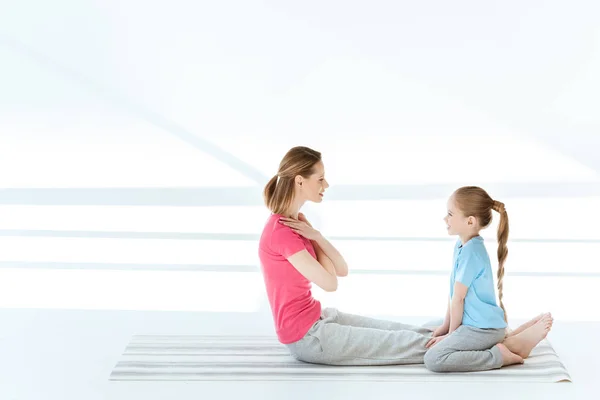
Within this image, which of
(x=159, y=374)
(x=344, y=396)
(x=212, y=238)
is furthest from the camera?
(x=212, y=238)

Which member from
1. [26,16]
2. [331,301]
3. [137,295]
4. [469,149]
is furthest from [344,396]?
[26,16]

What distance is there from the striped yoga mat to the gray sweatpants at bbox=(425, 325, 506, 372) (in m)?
0.04

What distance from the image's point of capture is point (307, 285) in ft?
13.2

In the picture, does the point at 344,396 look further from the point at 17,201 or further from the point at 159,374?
the point at 17,201

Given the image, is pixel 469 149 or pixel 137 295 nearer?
pixel 137 295

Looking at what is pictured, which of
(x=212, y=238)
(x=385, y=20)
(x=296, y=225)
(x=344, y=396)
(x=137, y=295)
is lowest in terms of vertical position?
(x=344, y=396)

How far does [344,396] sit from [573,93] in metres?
4.18

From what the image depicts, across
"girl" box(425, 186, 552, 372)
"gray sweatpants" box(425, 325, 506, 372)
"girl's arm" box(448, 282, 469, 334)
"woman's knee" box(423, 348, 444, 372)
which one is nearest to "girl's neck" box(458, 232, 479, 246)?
"girl" box(425, 186, 552, 372)

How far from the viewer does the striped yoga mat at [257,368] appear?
3781mm

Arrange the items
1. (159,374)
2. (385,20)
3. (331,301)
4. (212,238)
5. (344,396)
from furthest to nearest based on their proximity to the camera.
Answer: (385,20) < (212,238) < (331,301) < (159,374) < (344,396)

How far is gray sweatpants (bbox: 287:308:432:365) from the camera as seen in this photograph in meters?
3.93

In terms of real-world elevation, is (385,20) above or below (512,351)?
above

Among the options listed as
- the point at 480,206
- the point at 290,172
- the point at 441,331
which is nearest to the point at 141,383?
the point at 290,172

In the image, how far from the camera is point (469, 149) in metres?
7.27
